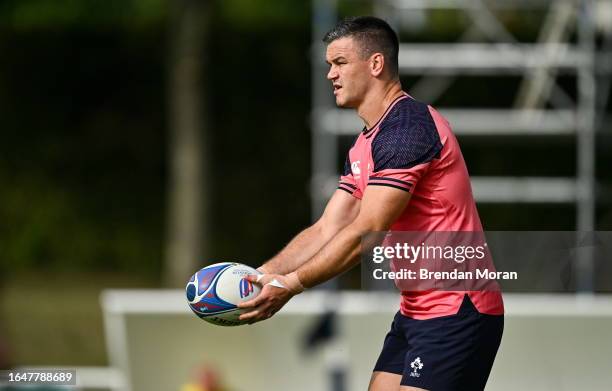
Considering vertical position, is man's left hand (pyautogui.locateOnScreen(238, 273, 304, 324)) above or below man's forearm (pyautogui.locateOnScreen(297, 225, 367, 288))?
below

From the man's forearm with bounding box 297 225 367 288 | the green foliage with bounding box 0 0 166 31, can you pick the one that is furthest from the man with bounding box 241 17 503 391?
the green foliage with bounding box 0 0 166 31

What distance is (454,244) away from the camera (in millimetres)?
5465

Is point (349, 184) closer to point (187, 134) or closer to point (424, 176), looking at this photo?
point (424, 176)

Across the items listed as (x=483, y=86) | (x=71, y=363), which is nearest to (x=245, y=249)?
(x=483, y=86)

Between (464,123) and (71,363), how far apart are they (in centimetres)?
485

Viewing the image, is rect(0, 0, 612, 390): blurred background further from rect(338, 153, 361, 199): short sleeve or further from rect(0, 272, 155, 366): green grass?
rect(338, 153, 361, 199): short sleeve

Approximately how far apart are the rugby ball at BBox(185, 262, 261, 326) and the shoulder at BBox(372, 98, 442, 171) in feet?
2.26

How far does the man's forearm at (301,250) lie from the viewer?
230 inches

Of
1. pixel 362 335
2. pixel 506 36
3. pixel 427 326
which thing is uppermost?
pixel 506 36

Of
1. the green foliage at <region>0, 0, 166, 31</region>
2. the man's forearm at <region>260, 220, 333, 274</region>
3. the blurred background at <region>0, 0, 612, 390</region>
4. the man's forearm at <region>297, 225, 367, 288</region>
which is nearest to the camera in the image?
the man's forearm at <region>297, 225, 367, 288</region>

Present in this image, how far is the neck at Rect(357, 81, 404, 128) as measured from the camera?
558 centimetres

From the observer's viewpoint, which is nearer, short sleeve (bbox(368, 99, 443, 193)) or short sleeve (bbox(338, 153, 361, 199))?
short sleeve (bbox(368, 99, 443, 193))

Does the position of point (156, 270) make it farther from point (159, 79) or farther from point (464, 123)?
point (464, 123)

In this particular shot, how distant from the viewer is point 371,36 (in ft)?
18.3
